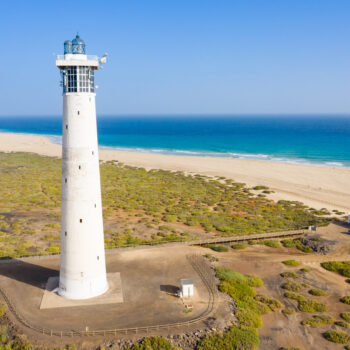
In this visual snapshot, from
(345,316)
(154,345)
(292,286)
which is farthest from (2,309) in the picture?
(345,316)

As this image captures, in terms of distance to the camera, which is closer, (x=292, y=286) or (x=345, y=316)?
(x=345, y=316)

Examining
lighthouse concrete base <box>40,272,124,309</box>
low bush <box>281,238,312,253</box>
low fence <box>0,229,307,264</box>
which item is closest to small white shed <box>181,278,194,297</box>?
lighthouse concrete base <box>40,272,124,309</box>

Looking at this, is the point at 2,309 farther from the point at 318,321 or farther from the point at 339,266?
the point at 339,266

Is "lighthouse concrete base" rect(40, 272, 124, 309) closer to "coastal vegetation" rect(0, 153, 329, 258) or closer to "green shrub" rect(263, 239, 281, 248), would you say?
"coastal vegetation" rect(0, 153, 329, 258)

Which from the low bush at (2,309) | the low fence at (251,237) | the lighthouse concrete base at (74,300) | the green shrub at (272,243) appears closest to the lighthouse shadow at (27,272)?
the lighthouse concrete base at (74,300)

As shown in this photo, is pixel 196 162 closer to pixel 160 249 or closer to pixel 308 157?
pixel 308 157

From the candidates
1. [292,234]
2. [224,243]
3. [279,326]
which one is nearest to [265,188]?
[292,234]
